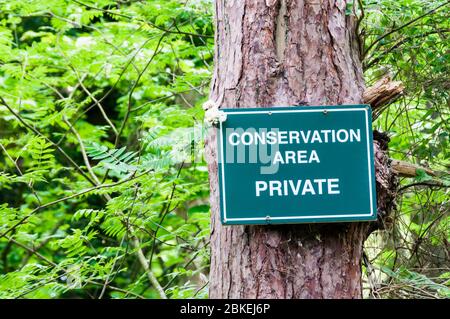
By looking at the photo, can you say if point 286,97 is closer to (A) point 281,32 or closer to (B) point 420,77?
(A) point 281,32

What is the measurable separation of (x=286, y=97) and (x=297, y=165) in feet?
0.81

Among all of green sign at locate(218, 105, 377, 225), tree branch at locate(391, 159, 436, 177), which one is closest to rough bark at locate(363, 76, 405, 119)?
green sign at locate(218, 105, 377, 225)

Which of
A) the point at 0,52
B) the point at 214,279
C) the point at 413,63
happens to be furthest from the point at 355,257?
the point at 0,52

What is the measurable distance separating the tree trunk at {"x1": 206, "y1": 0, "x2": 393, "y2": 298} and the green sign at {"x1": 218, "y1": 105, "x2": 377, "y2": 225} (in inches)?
2.7

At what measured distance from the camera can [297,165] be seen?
82.6 inches

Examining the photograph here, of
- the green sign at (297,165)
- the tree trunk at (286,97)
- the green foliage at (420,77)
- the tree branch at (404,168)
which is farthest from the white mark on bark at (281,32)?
the green foliage at (420,77)

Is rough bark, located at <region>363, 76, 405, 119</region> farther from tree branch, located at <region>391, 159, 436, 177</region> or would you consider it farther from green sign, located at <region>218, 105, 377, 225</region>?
tree branch, located at <region>391, 159, 436, 177</region>

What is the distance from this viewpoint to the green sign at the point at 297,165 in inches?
81.5

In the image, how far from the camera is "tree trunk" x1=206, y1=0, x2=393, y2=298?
2.08 metres

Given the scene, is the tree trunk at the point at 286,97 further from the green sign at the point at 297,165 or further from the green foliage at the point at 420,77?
the green foliage at the point at 420,77

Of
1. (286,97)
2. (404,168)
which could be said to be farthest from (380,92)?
(404,168)

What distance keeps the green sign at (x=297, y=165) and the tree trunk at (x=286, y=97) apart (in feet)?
0.22
